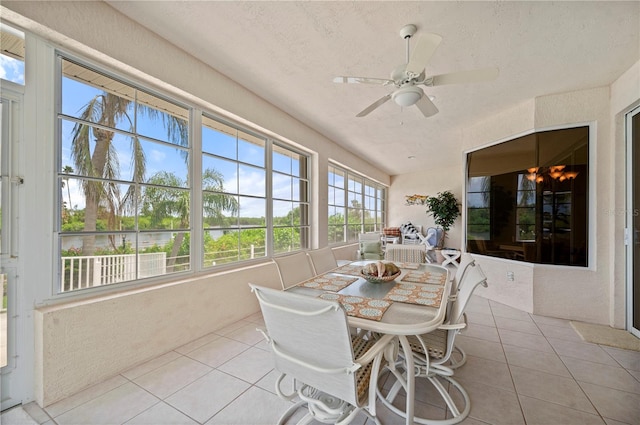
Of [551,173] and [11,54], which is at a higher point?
[11,54]

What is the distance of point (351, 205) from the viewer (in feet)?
19.9

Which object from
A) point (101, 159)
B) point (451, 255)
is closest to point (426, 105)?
point (101, 159)

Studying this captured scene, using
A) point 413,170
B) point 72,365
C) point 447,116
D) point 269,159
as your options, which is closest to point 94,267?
point 72,365

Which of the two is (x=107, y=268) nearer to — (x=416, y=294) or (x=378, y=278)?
(x=378, y=278)

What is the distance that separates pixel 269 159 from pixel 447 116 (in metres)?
2.60

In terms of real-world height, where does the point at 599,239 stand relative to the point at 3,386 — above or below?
above

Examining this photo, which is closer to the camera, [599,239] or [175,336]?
[175,336]

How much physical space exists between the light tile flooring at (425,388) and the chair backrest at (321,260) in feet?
2.81

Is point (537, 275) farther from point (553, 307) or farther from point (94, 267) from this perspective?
point (94, 267)

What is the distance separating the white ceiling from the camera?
177 cm

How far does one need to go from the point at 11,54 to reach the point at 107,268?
1.50 metres

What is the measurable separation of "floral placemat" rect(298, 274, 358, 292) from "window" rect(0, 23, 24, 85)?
7.43 feet

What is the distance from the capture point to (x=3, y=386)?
1.49 metres

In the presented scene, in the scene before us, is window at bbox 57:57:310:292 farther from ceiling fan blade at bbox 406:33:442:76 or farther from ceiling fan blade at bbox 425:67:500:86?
ceiling fan blade at bbox 425:67:500:86
